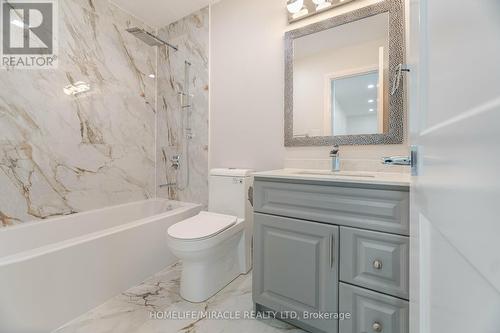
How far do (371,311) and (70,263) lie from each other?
1.74m

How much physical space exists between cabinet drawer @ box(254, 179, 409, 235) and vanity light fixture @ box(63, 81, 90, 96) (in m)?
1.86

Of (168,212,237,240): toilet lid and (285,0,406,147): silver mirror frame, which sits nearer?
(285,0,406,147): silver mirror frame

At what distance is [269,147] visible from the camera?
2.02 meters

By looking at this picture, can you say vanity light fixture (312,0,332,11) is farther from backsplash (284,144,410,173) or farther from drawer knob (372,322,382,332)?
drawer knob (372,322,382,332)

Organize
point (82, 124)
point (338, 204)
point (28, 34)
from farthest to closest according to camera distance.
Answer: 1. point (82, 124)
2. point (28, 34)
3. point (338, 204)

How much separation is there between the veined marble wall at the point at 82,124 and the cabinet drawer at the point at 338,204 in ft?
5.61

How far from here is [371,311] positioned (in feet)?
3.61

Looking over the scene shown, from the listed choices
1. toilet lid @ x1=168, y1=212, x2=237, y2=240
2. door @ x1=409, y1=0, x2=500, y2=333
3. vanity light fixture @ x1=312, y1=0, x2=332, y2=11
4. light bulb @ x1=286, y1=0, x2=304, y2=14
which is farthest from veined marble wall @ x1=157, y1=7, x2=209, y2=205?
door @ x1=409, y1=0, x2=500, y2=333

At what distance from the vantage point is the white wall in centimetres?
194

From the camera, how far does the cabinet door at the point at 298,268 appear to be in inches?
47.4

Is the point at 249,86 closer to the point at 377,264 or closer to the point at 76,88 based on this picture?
the point at 76,88

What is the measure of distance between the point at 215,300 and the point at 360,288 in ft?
3.34

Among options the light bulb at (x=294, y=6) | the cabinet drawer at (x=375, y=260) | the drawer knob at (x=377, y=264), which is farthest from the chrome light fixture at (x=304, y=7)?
the drawer knob at (x=377, y=264)

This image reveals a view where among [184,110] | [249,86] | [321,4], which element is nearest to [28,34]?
[184,110]
